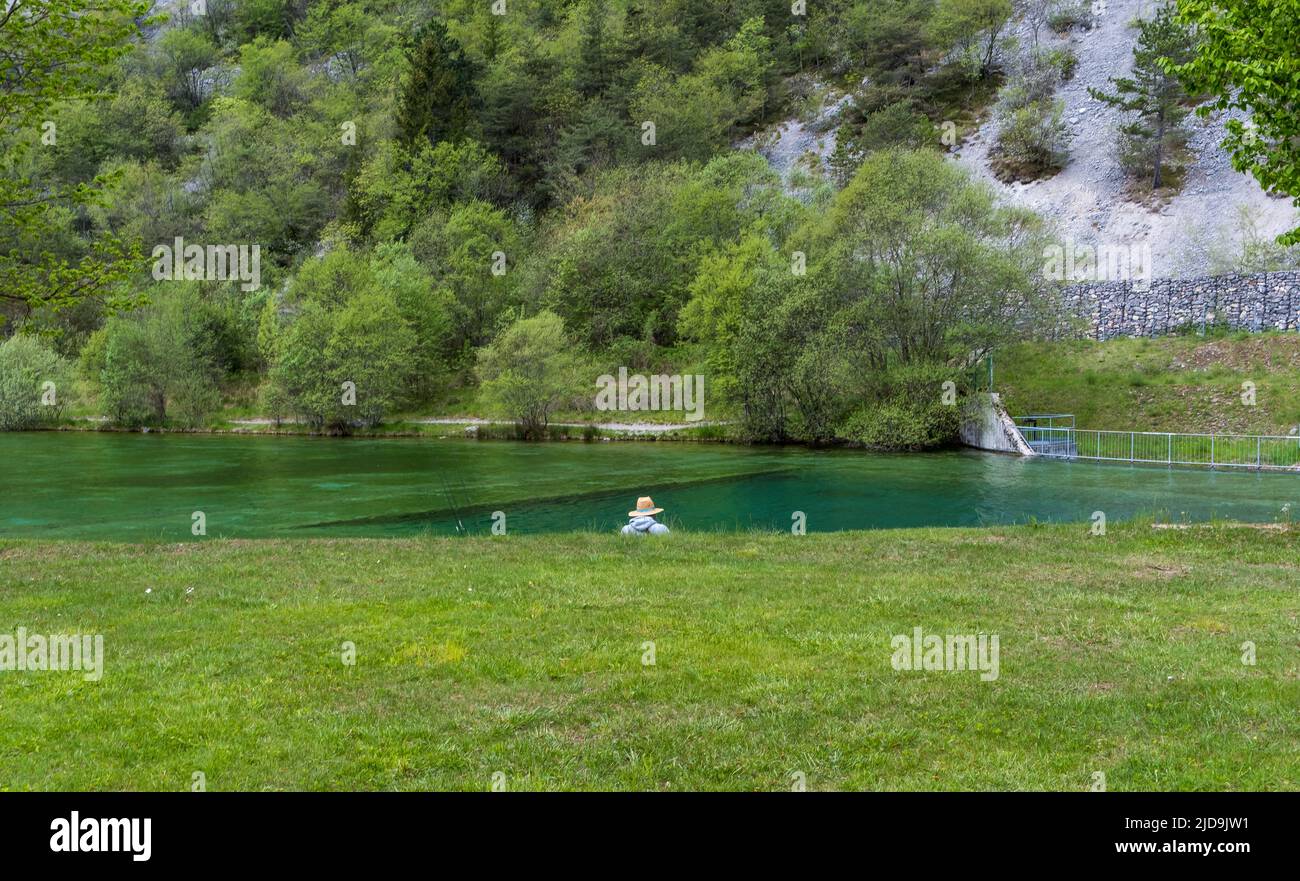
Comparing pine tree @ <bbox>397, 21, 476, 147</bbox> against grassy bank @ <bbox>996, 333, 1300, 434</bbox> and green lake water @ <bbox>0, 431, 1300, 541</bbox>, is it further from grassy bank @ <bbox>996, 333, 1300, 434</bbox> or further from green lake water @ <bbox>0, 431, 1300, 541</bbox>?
grassy bank @ <bbox>996, 333, 1300, 434</bbox>

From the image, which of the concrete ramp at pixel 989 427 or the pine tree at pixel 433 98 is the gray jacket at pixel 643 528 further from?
the pine tree at pixel 433 98

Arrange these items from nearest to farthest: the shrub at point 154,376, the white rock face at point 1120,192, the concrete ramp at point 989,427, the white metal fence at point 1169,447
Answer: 1. the white metal fence at point 1169,447
2. the concrete ramp at point 989,427
3. the white rock face at point 1120,192
4. the shrub at point 154,376

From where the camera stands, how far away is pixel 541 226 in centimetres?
9612

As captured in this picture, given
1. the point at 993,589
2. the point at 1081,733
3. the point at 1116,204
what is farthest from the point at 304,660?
the point at 1116,204

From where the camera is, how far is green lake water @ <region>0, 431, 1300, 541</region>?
2733 cm

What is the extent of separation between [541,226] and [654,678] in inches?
3579

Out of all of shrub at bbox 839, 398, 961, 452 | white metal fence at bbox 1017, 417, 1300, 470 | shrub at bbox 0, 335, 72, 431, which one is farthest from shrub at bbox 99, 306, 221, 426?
white metal fence at bbox 1017, 417, 1300, 470

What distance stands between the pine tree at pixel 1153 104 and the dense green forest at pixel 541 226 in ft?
23.1

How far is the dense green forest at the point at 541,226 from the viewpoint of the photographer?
5212cm

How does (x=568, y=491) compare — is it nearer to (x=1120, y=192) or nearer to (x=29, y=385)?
(x=29, y=385)

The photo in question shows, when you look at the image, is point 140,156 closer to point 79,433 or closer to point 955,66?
point 79,433

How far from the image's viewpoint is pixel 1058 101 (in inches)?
3374

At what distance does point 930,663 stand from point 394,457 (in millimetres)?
44380

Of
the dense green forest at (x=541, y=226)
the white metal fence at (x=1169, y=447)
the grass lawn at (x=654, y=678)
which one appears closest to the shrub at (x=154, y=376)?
the dense green forest at (x=541, y=226)
